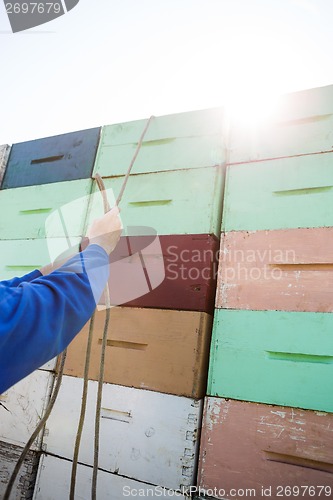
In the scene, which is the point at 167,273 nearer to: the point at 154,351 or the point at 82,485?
the point at 154,351

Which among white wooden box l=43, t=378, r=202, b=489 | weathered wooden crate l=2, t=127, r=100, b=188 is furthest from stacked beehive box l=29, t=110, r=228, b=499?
weathered wooden crate l=2, t=127, r=100, b=188

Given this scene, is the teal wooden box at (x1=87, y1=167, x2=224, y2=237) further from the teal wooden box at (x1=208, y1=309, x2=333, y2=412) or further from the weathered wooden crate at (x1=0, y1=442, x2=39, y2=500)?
the weathered wooden crate at (x1=0, y1=442, x2=39, y2=500)

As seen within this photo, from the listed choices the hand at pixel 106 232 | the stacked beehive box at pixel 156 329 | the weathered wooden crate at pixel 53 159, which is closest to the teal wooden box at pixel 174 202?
the stacked beehive box at pixel 156 329

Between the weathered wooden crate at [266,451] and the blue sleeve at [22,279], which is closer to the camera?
the blue sleeve at [22,279]

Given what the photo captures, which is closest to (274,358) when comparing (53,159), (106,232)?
(106,232)

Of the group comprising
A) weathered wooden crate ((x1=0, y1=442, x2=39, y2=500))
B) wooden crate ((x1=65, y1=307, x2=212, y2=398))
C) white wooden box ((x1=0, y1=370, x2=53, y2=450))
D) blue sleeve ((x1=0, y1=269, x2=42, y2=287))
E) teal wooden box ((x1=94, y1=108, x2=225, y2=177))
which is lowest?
weathered wooden crate ((x1=0, y1=442, x2=39, y2=500))

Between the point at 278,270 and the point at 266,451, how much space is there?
2.05 feet

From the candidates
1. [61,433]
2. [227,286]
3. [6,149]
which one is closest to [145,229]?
[227,286]

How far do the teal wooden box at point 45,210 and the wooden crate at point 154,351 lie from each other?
526 mm

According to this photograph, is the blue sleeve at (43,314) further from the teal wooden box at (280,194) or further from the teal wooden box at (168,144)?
the teal wooden box at (168,144)

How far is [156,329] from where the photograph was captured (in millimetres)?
1409

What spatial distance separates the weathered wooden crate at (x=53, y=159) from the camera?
74.5 inches

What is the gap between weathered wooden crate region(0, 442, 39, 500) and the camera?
57.2 inches

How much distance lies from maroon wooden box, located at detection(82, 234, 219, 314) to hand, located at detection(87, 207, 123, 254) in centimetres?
58
